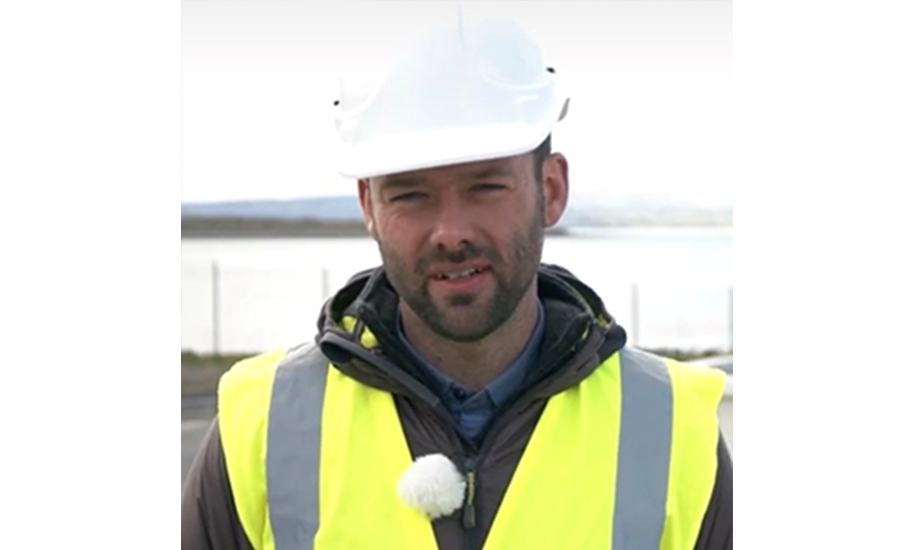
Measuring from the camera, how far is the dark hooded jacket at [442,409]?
147 centimetres

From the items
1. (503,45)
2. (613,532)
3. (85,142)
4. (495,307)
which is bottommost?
(613,532)

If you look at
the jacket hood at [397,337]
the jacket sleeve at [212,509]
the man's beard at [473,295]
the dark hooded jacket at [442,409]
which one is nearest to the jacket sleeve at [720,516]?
the dark hooded jacket at [442,409]

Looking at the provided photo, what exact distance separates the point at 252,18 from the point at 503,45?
0.43 meters

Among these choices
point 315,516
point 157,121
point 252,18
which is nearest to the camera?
point 315,516

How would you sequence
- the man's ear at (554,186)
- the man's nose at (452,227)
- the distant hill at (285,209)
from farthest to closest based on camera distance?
the distant hill at (285,209)
the man's ear at (554,186)
the man's nose at (452,227)

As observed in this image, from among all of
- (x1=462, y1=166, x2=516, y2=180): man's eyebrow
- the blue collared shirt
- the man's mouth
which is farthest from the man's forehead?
the blue collared shirt

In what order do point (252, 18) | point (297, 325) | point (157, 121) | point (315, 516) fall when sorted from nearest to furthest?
point (315, 516)
point (157, 121)
point (252, 18)
point (297, 325)

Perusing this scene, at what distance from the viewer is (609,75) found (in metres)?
1.77

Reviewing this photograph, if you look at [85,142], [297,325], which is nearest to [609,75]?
[297,325]

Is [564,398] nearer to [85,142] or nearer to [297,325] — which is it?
[297,325]

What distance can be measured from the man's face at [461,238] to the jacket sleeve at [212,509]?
0.32 m

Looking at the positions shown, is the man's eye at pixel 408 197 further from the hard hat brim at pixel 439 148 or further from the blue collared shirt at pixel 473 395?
the blue collared shirt at pixel 473 395

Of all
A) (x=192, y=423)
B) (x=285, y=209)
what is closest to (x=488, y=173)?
(x=285, y=209)

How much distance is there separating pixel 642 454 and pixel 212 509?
55cm
